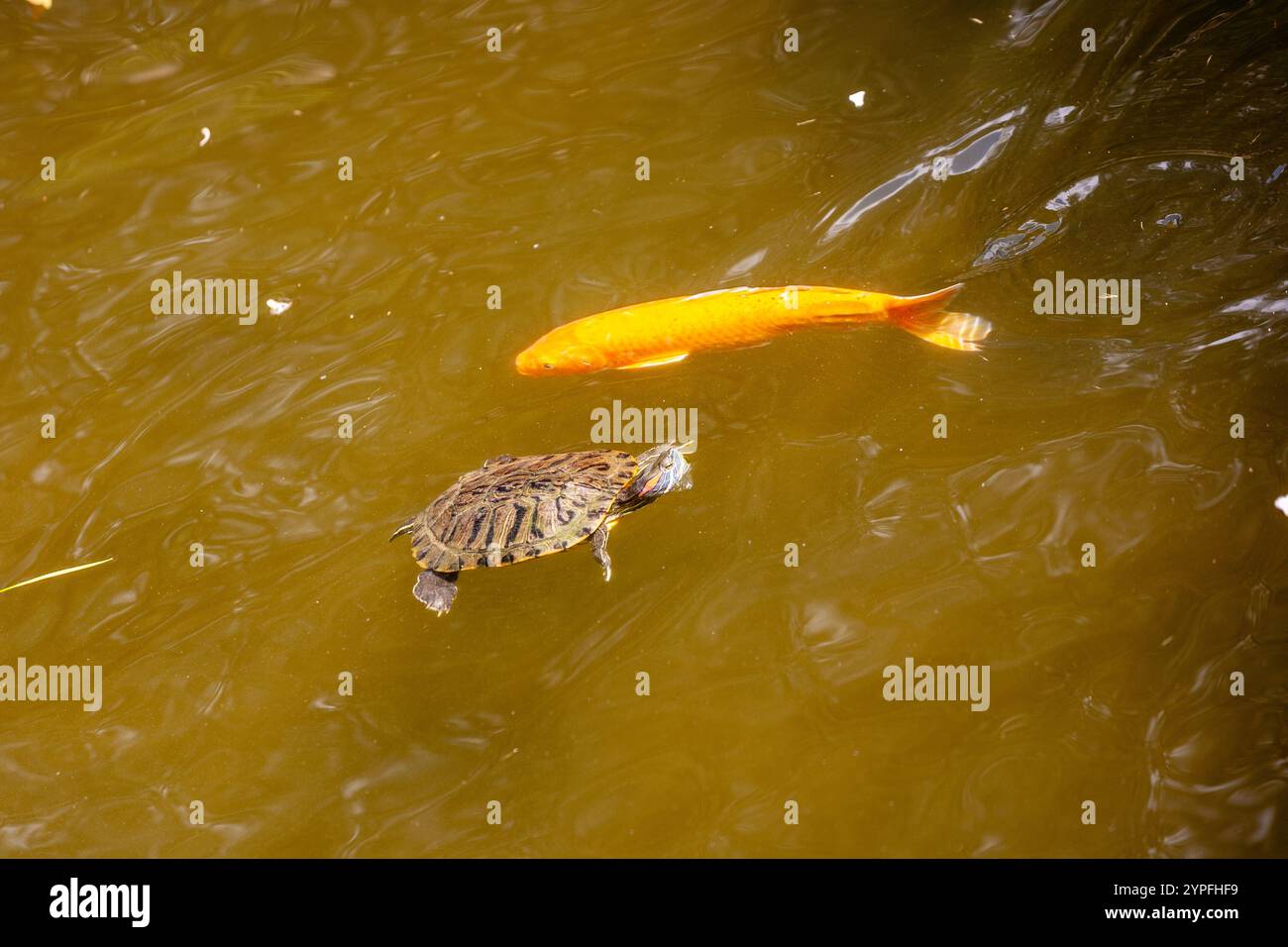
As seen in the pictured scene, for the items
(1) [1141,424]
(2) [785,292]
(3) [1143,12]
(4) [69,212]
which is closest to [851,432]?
(2) [785,292]

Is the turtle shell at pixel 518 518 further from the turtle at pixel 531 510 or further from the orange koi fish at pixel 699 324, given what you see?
the orange koi fish at pixel 699 324

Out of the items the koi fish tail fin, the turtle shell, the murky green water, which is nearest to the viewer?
the murky green water

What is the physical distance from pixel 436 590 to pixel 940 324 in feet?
7.51

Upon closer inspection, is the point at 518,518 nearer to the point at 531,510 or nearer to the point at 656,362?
the point at 531,510

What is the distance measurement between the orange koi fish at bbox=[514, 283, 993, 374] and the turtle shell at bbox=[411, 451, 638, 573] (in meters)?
0.58

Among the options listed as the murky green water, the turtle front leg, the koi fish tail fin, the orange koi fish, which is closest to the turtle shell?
the turtle front leg

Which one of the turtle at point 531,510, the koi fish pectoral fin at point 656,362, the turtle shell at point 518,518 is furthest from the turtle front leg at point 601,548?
the koi fish pectoral fin at point 656,362

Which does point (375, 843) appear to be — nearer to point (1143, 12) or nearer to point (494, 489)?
point (494, 489)

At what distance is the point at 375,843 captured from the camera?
3.41m

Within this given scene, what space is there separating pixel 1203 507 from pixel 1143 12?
273cm

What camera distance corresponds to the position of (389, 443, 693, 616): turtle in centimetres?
364

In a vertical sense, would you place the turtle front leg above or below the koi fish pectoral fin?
below

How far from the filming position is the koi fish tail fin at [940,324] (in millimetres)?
4168

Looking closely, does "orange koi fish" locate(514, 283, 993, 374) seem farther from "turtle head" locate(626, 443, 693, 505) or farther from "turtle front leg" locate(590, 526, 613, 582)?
"turtle front leg" locate(590, 526, 613, 582)
